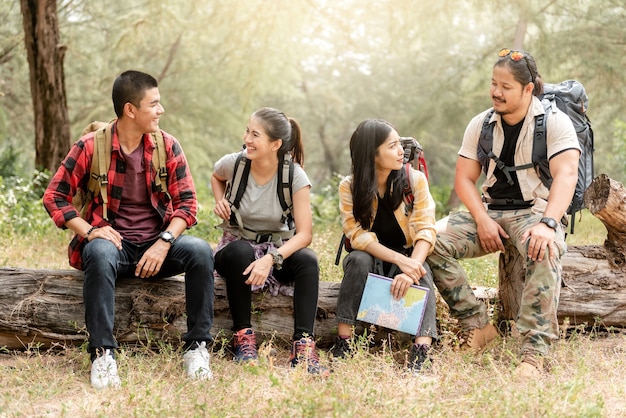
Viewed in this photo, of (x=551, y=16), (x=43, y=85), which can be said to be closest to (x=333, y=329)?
(x=43, y=85)

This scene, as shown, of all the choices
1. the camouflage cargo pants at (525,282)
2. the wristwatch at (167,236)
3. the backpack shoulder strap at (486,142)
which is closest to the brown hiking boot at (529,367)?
the camouflage cargo pants at (525,282)

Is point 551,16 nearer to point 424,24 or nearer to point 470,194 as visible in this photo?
point 424,24

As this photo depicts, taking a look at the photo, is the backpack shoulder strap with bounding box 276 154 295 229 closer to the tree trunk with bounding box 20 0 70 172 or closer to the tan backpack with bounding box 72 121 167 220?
the tan backpack with bounding box 72 121 167 220

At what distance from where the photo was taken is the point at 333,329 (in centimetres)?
480

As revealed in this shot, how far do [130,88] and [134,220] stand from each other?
80cm

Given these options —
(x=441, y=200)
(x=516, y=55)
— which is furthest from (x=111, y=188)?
(x=441, y=200)

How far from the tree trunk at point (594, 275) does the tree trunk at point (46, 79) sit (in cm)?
703

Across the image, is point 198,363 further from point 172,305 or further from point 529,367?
point 529,367

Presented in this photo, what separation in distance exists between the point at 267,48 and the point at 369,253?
10050mm

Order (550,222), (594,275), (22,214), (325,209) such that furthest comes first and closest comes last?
(325,209) → (22,214) → (594,275) → (550,222)

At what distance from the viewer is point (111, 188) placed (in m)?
4.50

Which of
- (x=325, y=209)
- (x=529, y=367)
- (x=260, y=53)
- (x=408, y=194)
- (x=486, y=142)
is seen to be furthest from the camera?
(x=260, y=53)

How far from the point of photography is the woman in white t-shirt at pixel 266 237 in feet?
14.5

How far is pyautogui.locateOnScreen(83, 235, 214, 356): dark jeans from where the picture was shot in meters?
4.05
